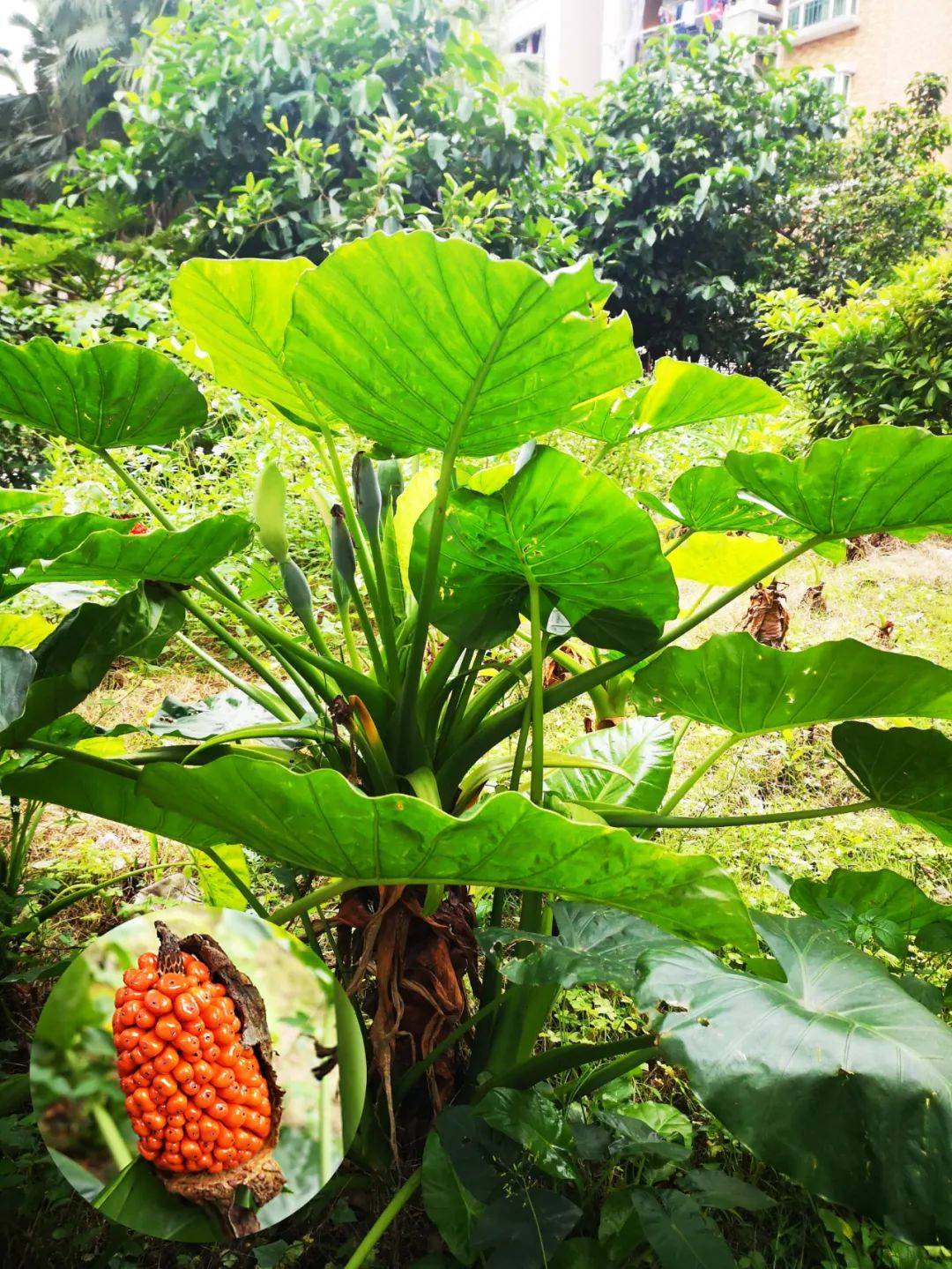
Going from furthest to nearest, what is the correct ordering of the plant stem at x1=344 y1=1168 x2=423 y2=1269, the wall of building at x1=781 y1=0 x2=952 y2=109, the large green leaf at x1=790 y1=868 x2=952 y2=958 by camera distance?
the wall of building at x1=781 y1=0 x2=952 y2=109, the large green leaf at x1=790 y1=868 x2=952 y2=958, the plant stem at x1=344 y1=1168 x2=423 y2=1269

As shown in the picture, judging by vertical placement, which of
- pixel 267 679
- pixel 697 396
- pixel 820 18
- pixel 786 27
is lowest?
pixel 267 679

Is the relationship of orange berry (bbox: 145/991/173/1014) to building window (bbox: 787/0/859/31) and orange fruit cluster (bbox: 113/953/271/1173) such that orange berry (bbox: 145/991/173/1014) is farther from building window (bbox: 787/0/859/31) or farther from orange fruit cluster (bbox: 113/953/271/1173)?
building window (bbox: 787/0/859/31)

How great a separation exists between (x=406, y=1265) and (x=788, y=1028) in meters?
0.49

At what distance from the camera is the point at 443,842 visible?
1.80ft

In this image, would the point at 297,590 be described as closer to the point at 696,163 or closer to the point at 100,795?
the point at 100,795

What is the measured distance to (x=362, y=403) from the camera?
76cm

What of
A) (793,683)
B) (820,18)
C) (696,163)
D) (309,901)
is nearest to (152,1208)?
(309,901)

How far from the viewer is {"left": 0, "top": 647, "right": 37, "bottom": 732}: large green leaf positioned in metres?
0.68

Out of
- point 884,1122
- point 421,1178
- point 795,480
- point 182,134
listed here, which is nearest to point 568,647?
point 795,480

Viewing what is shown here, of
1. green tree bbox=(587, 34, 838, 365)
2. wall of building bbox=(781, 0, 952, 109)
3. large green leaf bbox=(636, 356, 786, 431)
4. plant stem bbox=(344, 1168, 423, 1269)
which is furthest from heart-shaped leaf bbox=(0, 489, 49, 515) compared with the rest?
wall of building bbox=(781, 0, 952, 109)

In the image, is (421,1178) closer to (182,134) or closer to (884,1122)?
(884,1122)

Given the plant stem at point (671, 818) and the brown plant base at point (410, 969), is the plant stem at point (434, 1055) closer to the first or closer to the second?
the brown plant base at point (410, 969)

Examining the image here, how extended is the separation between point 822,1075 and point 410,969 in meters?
0.40

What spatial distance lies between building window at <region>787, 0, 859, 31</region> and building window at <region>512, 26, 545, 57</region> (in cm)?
314
